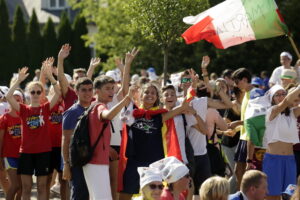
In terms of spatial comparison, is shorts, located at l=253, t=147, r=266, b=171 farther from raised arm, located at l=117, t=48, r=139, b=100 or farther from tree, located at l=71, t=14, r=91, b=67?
tree, located at l=71, t=14, r=91, b=67

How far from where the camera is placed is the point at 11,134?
35.4ft

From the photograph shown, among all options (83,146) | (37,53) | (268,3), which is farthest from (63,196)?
(37,53)

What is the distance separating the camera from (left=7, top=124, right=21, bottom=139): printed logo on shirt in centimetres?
1079

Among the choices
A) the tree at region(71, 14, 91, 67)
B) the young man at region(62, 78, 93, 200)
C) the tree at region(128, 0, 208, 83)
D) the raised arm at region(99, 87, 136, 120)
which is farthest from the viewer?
the tree at region(71, 14, 91, 67)

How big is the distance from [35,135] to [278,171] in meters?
3.20

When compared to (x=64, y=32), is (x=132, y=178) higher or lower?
lower

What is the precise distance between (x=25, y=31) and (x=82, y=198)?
4004cm

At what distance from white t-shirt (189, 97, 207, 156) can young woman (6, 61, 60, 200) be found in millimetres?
1873

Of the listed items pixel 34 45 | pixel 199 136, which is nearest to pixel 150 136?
pixel 199 136

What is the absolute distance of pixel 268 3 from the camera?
986cm

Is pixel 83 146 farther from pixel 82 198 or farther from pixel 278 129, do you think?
pixel 278 129

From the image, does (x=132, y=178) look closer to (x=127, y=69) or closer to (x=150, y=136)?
(x=150, y=136)

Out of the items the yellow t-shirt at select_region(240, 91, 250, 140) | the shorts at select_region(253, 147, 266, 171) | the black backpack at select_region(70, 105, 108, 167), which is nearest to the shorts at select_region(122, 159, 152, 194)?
the black backpack at select_region(70, 105, 108, 167)

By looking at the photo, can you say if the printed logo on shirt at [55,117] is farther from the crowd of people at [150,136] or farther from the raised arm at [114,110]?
the raised arm at [114,110]
